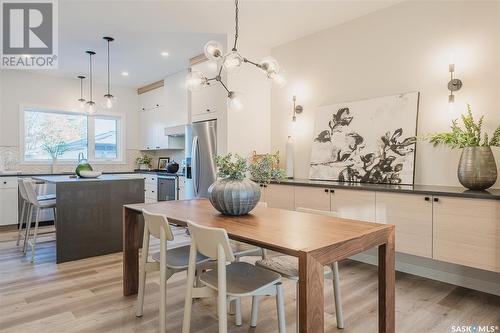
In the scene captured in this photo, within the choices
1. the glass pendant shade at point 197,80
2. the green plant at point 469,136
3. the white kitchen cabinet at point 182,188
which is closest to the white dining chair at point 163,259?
the glass pendant shade at point 197,80

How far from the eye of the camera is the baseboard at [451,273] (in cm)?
273

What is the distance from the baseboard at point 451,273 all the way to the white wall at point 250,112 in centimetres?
230

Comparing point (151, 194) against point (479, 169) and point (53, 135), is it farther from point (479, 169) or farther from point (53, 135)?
point (479, 169)

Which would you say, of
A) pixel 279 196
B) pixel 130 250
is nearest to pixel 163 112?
pixel 279 196

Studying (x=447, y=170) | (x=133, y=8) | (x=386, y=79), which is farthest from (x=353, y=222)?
(x=133, y=8)

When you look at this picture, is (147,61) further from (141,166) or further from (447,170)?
(447,170)

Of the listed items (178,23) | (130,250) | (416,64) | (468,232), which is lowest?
(130,250)

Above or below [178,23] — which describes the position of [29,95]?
below

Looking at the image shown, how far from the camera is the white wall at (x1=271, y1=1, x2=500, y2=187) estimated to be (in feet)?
9.18

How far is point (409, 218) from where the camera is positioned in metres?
2.76

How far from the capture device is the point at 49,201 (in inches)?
150

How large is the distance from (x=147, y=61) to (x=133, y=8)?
191cm

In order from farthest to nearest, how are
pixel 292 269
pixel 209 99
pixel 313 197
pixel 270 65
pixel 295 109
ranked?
pixel 209 99
pixel 295 109
pixel 313 197
pixel 270 65
pixel 292 269

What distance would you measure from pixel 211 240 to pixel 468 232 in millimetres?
2014
